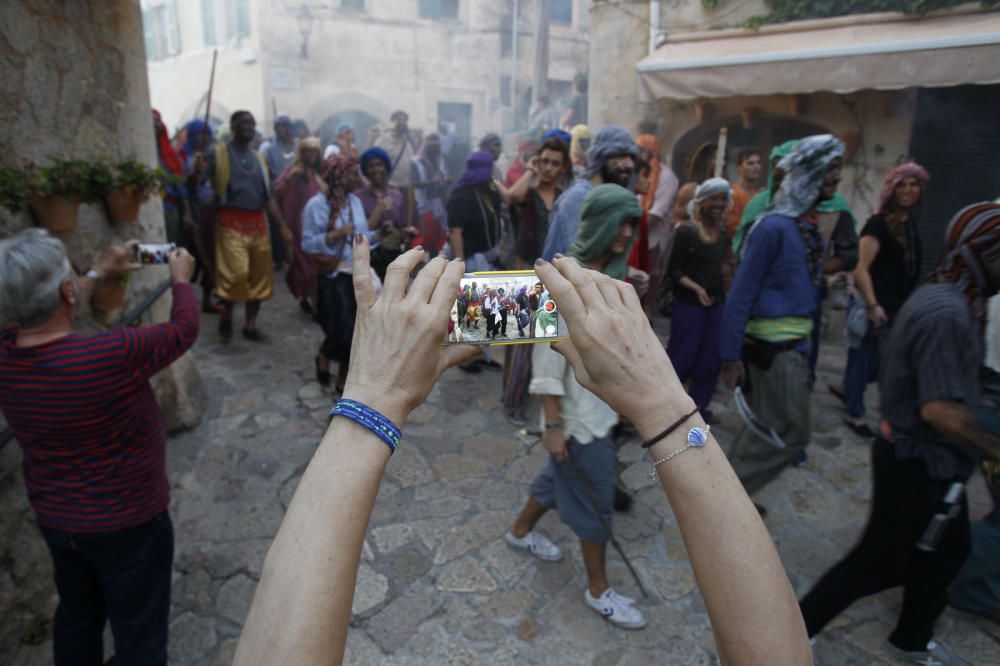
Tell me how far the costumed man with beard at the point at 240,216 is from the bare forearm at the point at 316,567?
5663 mm

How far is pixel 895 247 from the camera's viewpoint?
4656 millimetres

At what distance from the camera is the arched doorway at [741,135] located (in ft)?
28.2

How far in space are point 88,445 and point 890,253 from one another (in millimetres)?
5289

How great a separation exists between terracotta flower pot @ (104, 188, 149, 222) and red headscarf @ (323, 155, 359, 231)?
4.86 feet

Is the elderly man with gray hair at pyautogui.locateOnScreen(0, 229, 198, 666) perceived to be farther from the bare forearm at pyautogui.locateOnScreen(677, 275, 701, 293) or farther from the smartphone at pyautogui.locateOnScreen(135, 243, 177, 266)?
the bare forearm at pyautogui.locateOnScreen(677, 275, 701, 293)

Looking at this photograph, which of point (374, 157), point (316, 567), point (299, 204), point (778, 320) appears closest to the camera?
point (316, 567)

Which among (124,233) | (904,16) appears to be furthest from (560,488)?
(904,16)

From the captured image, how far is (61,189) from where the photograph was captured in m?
2.93

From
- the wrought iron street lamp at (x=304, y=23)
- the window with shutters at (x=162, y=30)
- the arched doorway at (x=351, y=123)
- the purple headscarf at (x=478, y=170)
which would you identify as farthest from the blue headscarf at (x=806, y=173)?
the window with shutters at (x=162, y=30)

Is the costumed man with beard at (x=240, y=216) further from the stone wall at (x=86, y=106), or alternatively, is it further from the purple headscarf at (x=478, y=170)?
the purple headscarf at (x=478, y=170)

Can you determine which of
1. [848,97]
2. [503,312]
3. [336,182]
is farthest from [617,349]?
[848,97]

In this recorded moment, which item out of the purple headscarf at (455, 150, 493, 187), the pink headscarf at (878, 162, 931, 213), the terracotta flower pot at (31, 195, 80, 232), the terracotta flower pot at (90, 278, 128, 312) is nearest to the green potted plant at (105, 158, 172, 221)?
the terracotta flower pot at (31, 195, 80, 232)

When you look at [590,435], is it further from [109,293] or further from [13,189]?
[13,189]

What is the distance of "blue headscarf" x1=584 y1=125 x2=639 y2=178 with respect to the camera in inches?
159
